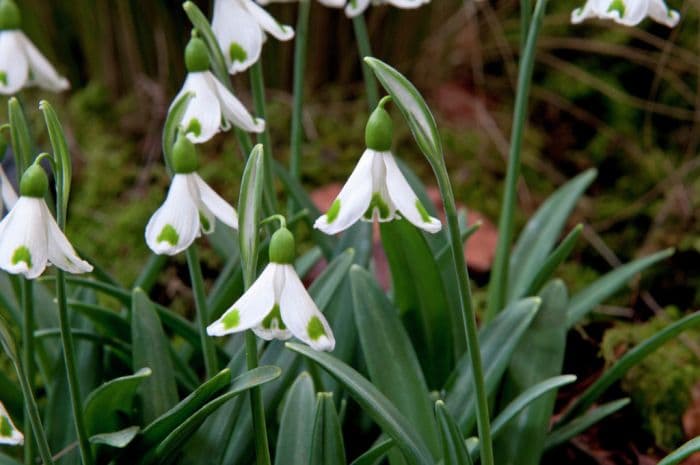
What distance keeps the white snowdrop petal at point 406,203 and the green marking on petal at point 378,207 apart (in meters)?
0.01

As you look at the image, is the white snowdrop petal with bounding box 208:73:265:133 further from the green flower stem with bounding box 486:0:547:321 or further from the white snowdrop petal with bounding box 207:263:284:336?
the green flower stem with bounding box 486:0:547:321

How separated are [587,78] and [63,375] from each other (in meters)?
1.67

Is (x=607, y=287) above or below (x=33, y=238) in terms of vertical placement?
below

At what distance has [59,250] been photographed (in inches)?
34.2

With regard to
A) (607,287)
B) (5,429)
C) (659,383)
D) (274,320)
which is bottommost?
(659,383)

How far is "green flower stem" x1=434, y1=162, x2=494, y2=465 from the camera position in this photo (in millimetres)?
824

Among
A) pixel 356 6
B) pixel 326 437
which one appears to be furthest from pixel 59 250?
pixel 356 6

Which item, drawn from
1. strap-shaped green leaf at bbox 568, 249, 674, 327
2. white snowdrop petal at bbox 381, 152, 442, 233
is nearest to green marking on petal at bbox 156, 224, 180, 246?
white snowdrop petal at bbox 381, 152, 442, 233

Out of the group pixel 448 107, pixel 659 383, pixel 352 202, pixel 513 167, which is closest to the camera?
pixel 352 202

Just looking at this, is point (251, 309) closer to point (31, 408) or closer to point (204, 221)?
point (204, 221)

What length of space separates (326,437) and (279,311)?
0.81 feet

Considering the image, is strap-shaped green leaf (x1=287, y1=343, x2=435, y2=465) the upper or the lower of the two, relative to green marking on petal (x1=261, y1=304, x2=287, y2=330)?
lower

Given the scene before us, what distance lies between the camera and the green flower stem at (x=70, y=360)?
3.07 feet

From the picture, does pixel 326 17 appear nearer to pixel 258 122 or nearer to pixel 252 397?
pixel 258 122
